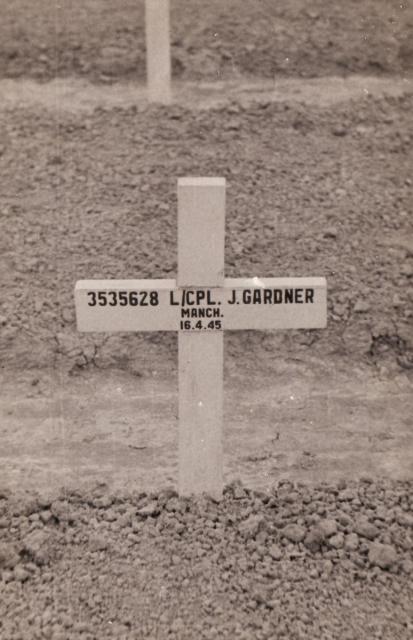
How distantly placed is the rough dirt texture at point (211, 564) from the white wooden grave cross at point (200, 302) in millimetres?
662

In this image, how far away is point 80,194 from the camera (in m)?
6.55

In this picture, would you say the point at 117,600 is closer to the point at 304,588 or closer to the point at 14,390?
the point at 304,588

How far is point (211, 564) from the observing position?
3414 mm

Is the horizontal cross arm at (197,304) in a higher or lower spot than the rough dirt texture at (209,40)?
lower

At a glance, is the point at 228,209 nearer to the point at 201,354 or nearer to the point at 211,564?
the point at 201,354

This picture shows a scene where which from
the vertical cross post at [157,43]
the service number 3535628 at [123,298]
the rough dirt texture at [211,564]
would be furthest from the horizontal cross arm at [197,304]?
the vertical cross post at [157,43]

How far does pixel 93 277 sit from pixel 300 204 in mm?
1887

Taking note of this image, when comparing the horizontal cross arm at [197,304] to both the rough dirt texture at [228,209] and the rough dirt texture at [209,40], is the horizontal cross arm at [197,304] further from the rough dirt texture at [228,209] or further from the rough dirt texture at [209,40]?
the rough dirt texture at [209,40]

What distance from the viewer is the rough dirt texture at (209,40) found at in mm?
7422

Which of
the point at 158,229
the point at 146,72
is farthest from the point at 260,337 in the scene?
the point at 146,72

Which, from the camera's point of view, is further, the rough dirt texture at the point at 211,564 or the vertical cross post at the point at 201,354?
the vertical cross post at the point at 201,354

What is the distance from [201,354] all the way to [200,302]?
251 millimetres

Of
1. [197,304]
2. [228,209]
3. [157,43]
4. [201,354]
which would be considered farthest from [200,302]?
[157,43]

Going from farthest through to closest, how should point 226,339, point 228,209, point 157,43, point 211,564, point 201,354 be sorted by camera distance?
point 157,43 → point 228,209 → point 226,339 → point 201,354 → point 211,564
